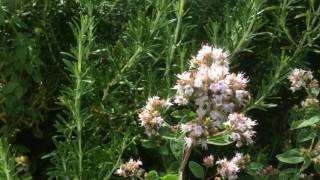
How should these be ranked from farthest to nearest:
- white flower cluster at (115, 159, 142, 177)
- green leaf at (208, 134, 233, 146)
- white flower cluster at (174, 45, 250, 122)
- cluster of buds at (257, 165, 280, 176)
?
cluster of buds at (257, 165, 280, 176) → white flower cluster at (115, 159, 142, 177) → green leaf at (208, 134, 233, 146) → white flower cluster at (174, 45, 250, 122)

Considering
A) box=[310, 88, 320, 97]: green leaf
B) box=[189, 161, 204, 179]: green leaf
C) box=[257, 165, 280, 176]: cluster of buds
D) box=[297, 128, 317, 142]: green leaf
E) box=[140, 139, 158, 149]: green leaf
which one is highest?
box=[310, 88, 320, 97]: green leaf

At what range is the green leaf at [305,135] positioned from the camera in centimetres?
192

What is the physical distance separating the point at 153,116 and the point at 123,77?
256 millimetres

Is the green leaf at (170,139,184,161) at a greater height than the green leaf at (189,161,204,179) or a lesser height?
greater

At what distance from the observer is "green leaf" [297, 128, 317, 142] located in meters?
1.92

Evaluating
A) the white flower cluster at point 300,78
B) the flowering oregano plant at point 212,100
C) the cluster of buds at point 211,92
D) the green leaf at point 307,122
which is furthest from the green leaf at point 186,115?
the white flower cluster at point 300,78

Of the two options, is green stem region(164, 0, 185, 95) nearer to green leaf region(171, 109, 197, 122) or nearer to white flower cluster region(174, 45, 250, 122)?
green leaf region(171, 109, 197, 122)

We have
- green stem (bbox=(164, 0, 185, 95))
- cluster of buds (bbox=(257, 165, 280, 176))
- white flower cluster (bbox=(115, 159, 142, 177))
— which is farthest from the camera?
cluster of buds (bbox=(257, 165, 280, 176))

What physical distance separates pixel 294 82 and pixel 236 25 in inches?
11.8

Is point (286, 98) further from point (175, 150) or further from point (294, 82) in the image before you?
point (175, 150)

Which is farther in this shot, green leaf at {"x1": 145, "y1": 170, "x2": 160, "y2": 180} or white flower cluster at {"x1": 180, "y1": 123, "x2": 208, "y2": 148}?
green leaf at {"x1": 145, "y1": 170, "x2": 160, "y2": 180}

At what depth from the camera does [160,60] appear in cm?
213

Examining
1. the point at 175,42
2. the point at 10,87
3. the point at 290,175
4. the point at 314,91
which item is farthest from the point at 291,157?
the point at 10,87

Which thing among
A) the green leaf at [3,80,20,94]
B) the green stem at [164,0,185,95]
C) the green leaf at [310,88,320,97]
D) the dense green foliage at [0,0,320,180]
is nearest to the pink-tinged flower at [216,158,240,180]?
the dense green foliage at [0,0,320,180]
